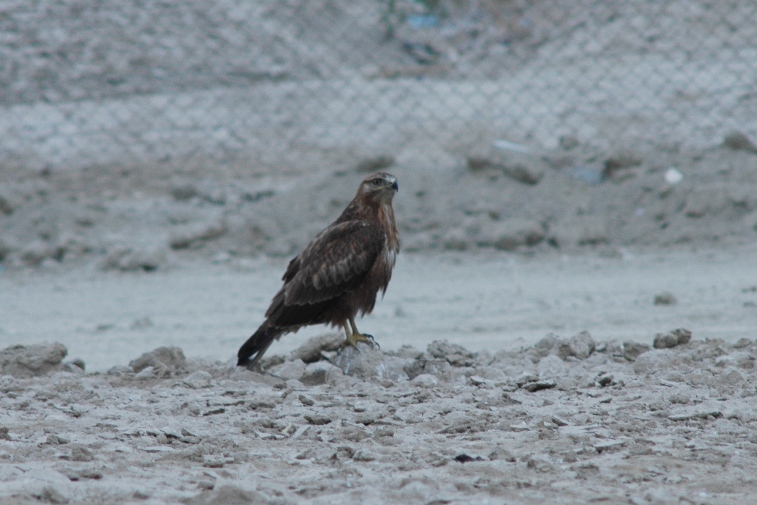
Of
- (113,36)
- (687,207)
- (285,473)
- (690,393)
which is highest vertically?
(113,36)

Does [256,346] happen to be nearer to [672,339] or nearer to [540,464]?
[672,339]

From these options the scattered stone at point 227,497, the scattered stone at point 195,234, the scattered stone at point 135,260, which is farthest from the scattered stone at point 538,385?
the scattered stone at point 195,234

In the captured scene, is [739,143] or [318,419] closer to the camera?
[318,419]

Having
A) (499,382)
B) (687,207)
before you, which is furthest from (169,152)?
(499,382)

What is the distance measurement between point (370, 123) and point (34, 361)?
35.8 ft

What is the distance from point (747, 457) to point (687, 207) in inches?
330

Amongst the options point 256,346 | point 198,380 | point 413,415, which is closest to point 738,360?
point 413,415

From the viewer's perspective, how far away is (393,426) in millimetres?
5121

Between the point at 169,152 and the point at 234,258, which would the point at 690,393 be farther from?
the point at 169,152

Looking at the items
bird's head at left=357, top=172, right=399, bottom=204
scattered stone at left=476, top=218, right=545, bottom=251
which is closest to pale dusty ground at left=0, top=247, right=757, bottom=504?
bird's head at left=357, top=172, right=399, bottom=204

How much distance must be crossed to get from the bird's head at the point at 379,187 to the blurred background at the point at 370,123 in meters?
5.20

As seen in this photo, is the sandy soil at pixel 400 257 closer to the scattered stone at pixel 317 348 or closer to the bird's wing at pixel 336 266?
the scattered stone at pixel 317 348

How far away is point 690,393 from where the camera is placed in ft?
18.0

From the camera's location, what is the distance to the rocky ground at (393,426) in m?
4.08
